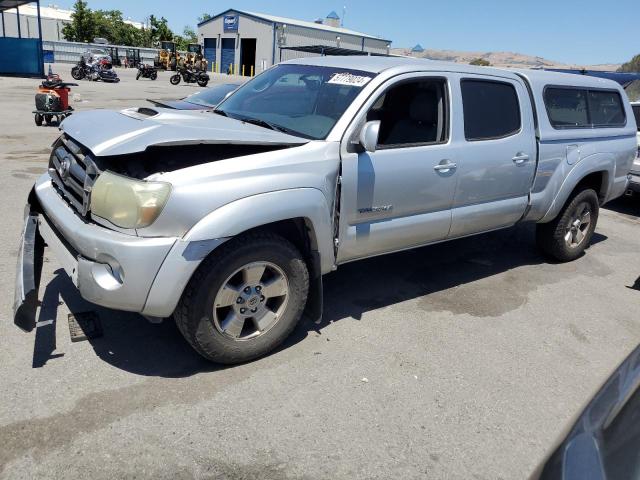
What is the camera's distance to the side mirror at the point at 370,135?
3.41m

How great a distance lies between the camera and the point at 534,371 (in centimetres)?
361

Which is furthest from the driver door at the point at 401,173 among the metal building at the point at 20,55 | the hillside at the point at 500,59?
the hillside at the point at 500,59

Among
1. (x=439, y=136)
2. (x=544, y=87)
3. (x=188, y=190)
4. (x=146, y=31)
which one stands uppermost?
(x=146, y=31)

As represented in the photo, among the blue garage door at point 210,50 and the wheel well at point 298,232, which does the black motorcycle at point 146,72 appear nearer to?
the blue garage door at point 210,50

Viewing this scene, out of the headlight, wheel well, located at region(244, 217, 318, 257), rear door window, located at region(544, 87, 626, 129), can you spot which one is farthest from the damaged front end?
rear door window, located at region(544, 87, 626, 129)

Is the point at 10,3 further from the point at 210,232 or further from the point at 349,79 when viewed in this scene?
the point at 210,232

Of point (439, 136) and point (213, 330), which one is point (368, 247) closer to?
point (439, 136)

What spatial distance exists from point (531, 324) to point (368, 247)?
1.55m

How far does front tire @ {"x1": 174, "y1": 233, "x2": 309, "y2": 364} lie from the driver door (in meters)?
0.52

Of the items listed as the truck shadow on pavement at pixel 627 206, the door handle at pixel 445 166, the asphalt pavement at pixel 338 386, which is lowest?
the asphalt pavement at pixel 338 386

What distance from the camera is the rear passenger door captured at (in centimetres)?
427

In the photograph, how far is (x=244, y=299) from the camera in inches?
127

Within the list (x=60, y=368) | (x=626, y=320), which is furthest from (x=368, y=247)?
(x=626, y=320)

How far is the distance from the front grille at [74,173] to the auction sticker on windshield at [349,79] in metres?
1.82
